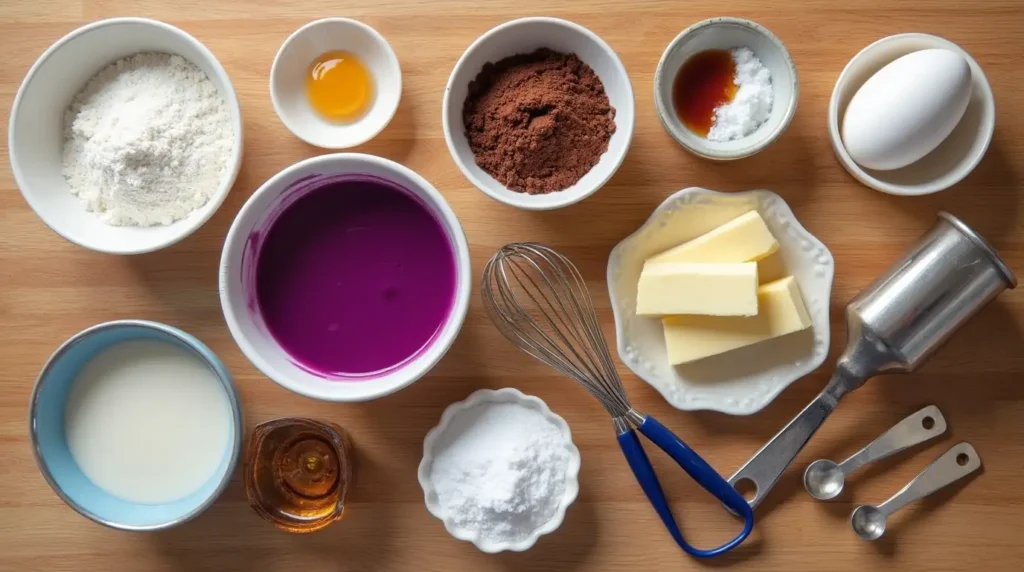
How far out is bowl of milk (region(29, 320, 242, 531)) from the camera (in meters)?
1.02

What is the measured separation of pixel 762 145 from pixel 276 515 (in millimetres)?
855

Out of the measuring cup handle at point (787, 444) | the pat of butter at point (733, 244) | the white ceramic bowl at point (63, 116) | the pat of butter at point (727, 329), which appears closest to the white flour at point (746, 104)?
the pat of butter at point (733, 244)

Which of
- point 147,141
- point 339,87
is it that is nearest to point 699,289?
point 339,87

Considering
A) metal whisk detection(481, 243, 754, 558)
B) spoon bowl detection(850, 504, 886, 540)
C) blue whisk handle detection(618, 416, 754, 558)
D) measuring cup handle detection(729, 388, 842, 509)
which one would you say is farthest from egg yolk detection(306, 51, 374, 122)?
spoon bowl detection(850, 504, 886, 540)

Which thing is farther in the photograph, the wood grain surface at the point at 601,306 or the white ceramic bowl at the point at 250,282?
the wood grain surface at the point at 601,306

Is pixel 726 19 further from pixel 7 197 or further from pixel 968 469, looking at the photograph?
pixel 7 197

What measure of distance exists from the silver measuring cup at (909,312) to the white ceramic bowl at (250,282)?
510 mm

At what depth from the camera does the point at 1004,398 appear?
109cm

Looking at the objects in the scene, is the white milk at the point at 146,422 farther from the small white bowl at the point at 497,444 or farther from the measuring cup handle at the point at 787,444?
the measuring cup handle at the point at 787,444

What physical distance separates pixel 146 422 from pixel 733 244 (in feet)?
2.89

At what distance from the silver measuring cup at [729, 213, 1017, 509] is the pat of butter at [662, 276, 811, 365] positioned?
90mm

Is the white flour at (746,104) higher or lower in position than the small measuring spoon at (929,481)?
higher

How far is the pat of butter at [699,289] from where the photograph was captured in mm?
986

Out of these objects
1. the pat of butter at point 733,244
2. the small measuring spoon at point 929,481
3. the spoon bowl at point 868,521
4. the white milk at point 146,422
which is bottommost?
the spoon bowl at point 868,521
